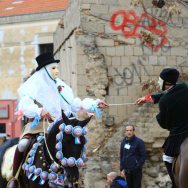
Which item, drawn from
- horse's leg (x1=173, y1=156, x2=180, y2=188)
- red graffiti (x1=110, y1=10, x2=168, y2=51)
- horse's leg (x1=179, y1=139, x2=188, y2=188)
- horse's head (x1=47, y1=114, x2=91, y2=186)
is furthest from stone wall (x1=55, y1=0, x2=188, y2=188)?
horse's head (x1=47, y1=114, x2=91, y2=186)

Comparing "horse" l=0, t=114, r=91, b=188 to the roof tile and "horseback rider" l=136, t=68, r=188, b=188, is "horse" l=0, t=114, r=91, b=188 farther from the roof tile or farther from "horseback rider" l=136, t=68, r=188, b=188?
the roof tile

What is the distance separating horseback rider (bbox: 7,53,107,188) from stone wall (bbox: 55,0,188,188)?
18.8ft

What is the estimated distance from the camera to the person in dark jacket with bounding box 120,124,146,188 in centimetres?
1252

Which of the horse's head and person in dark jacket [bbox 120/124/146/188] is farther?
person in dark jacket [bbox 120/124/146/188]

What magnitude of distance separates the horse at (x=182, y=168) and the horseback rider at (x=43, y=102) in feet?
4.03

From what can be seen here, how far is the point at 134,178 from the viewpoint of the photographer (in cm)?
1272

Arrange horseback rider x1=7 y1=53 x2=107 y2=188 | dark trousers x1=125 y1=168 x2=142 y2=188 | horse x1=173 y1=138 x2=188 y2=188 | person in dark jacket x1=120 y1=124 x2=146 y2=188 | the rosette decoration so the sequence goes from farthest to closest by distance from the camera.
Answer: dark trousers x1=125 y1=168 x2=142 y2=188, person in dark jacket x1=120 y1=124 x2=146 y2=188, horseback rider x1=7 y1=53 x2=107 y2=188, horse x1=173 y1=138 x2=188 y2=188, the rosette decoration

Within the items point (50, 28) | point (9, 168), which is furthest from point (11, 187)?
point (50, 28)

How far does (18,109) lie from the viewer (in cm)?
803

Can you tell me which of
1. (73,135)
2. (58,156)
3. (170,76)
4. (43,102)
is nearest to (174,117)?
(170,76)

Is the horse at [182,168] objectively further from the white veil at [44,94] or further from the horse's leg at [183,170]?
the white veil at [44,94]

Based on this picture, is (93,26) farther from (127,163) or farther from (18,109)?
(18,109)

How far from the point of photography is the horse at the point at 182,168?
6988 millimetres

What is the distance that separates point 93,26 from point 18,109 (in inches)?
257
